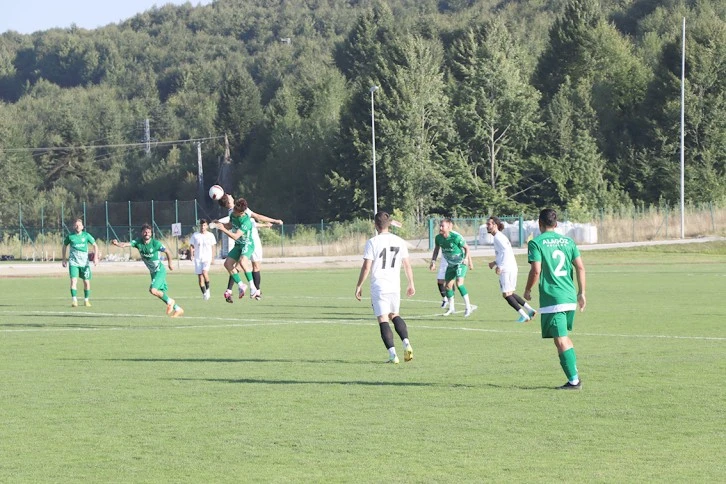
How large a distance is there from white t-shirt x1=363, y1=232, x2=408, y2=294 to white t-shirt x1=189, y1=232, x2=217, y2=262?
17.1 meters

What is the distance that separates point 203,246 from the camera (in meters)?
32.4

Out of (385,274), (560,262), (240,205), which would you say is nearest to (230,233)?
(240,205)

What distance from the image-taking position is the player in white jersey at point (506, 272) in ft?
76.2

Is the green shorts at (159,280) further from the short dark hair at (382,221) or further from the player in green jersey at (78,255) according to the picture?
the short dark hair at (382,221)

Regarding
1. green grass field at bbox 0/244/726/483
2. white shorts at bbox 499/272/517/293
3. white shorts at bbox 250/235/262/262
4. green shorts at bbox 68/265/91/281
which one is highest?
white shorts at bbox 250/235/262/262

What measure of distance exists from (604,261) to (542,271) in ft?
146

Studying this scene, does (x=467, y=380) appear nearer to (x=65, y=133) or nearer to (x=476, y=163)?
(x=476, y=163)

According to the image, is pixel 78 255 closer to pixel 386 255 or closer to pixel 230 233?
pixel 230 233

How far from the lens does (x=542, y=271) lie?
1308 centimetres

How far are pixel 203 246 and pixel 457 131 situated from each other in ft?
198

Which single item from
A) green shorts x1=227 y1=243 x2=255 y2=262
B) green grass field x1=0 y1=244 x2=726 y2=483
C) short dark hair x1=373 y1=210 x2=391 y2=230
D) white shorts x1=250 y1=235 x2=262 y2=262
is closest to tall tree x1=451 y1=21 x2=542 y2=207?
white shorts x1=250 y1=235 x2=262 y2=262

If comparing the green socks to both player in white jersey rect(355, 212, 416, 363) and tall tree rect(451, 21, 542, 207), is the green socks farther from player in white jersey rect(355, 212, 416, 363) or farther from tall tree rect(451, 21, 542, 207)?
tall tree rect(451, 21, 542, 207)

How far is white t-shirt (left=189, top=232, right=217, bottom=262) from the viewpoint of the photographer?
32.3m

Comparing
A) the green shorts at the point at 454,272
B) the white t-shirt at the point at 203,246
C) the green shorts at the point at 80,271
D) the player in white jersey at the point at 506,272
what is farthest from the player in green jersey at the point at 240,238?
the white t-shirt at the point at 203,246
